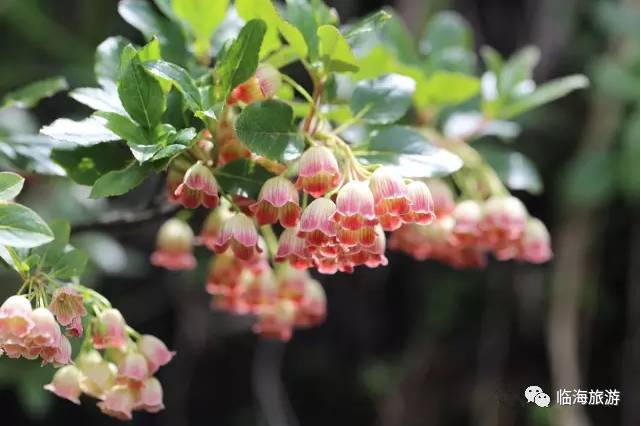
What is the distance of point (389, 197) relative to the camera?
2.56 ft

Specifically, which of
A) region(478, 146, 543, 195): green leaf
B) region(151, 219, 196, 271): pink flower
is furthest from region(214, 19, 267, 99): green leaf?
region(478, 146, 543, 195): green leaf

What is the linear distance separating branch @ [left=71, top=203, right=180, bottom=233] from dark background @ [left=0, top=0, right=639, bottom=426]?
0.75m

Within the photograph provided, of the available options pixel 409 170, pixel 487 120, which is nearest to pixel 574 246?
pixel 487 120

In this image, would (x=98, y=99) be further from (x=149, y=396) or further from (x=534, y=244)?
(x=534, y=244)

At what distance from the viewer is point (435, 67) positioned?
127 cm

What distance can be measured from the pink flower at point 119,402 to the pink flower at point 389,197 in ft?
1.01

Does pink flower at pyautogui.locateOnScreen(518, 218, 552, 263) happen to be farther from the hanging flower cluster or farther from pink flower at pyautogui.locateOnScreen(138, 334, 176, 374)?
pink flower at pyautogui.locateOnScreen(138, 334, 176, 374)

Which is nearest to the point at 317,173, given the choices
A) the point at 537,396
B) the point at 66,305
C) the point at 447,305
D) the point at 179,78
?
the point at 179,78

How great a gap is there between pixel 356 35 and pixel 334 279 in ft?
5.08

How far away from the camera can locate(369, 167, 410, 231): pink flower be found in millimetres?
777

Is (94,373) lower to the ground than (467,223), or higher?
lower

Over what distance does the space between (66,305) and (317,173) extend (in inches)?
10.0

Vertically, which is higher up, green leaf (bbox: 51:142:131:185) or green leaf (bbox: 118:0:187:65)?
green leaf (bbox: 118:0:187:65)

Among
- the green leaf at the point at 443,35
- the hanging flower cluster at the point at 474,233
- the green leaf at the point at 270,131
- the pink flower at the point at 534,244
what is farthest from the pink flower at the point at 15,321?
the green leaf at the point at 443,35
